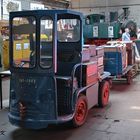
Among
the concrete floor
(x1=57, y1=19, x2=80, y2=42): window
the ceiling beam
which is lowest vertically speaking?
the concrete floor

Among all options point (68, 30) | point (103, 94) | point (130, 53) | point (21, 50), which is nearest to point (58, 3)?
point (130, 53)

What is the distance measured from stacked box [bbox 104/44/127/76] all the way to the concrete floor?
7.04ft

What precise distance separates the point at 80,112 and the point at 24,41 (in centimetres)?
172

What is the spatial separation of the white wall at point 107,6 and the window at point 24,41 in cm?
2019

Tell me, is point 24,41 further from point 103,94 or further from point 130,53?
point 130,53

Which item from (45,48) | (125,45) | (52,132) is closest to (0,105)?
(52,132)

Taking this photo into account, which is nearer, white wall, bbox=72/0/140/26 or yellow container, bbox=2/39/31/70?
yellow container, bbox=2/39/31/70

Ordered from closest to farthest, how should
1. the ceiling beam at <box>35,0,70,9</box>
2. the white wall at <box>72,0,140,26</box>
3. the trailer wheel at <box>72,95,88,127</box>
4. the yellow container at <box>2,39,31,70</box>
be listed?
the yellow container at <box>2,39,31,70</box>, the trailer wheel at <box>72,95,88,127</box>, the ceiling beam at <box>35,0,70,9</box>, the white wall at <box>72,0,140,26</box>

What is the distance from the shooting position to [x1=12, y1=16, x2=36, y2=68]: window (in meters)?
5.60

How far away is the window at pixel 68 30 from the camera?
6758mm

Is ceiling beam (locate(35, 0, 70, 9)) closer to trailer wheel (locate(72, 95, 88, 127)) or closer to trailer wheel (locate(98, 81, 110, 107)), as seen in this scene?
trailer wheel (locate(98, 81, 110, 107))

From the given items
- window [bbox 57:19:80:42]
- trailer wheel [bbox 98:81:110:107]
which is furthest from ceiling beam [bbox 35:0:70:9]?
window [bbox 57:19:80:42]

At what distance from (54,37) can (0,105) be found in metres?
3.08

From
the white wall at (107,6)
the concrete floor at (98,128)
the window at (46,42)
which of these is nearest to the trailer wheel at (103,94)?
the concrete floor at (98,128)
